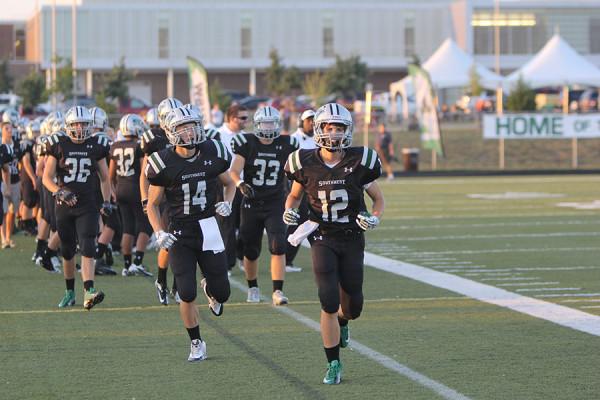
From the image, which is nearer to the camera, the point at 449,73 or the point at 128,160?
the point at 128,160

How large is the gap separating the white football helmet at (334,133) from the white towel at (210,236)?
3.70 feet

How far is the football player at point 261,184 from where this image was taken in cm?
1094

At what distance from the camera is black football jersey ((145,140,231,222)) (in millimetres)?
8242

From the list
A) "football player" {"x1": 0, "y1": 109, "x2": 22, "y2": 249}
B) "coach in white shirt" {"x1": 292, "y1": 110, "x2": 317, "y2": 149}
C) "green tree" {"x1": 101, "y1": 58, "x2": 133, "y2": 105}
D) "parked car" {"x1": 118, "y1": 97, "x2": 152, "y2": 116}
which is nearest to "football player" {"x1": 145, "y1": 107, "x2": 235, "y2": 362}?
"coach in white shirt" {"x1": 292, "y1": 110, "x2": 317, "y2": 149}

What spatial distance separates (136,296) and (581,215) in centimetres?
1062

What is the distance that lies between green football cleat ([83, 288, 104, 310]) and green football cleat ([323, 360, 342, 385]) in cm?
343

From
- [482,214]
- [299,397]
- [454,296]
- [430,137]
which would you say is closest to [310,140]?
[454,296]

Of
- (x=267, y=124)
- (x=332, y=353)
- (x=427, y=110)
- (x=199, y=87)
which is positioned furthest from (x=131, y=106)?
(x=332, y=353)

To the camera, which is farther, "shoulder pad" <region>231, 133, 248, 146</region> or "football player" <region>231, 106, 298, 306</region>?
"shoulder pad" <region>231, 133, 248, 146</region>

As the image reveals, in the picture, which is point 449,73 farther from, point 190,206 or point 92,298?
point 190,206

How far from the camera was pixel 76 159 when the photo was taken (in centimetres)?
1077

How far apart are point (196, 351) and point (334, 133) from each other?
68.6 inches

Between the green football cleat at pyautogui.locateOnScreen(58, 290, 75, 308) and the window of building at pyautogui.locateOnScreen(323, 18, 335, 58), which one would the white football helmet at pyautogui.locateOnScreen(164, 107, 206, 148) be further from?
the window of building at pyautogui.locateOnScreen(323, 18, 335, 58)

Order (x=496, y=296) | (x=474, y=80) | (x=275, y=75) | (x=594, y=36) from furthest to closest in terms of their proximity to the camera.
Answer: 1. (x=594, y=36)
2. (x=275, y=75)
3. (x=474, y=80)
4. (x=496, y=296)
